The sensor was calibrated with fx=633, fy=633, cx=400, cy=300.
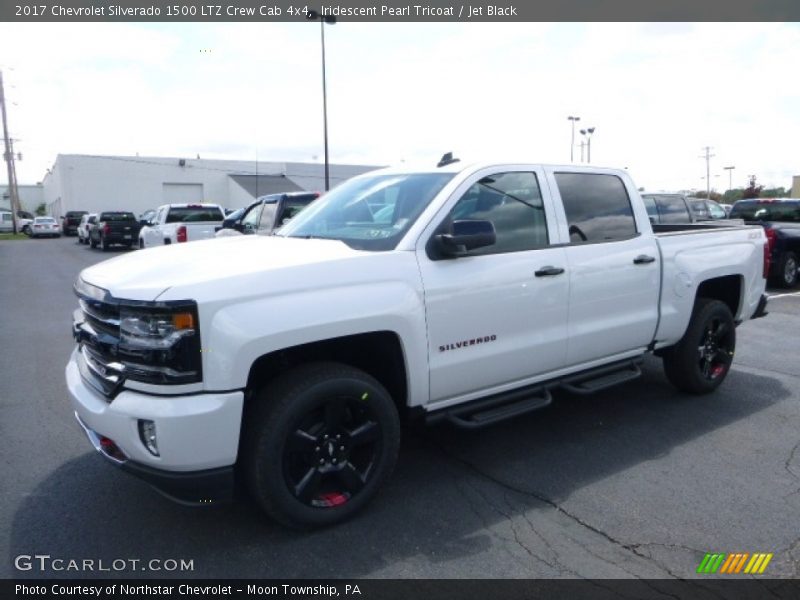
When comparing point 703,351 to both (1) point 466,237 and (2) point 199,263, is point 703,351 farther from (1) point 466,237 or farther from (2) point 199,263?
(2) point 199,263

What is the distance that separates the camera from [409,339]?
3.49 metres

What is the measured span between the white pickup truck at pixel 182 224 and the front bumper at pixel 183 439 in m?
14.0

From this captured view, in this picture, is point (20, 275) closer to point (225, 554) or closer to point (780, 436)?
point (225, 554)

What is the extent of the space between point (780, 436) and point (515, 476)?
2.17m

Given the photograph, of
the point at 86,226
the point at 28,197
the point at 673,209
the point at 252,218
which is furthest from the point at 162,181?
the point at 673,209

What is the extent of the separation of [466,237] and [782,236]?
1143cm

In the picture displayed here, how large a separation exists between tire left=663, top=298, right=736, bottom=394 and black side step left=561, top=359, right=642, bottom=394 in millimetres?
655

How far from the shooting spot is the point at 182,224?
1695cm

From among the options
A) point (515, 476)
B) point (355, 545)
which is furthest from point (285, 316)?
point (515, 476)

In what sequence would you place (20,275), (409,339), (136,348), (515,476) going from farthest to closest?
(20,275) < (515,476) < (409,339) < (136,348)

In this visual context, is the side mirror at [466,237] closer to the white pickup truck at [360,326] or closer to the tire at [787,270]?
the white pickup truck at [360,326]

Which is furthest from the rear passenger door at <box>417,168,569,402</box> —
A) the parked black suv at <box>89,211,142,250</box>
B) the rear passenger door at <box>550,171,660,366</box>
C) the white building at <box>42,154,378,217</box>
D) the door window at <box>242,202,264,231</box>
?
the white building at <box>42,154,378,217</box>

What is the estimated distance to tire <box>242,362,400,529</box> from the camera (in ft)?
10.2

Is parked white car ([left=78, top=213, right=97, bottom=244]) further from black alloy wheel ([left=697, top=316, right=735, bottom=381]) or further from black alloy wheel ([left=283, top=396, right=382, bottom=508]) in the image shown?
black alloy wheel ([left=283, top=396, right=382, bottom=508])
